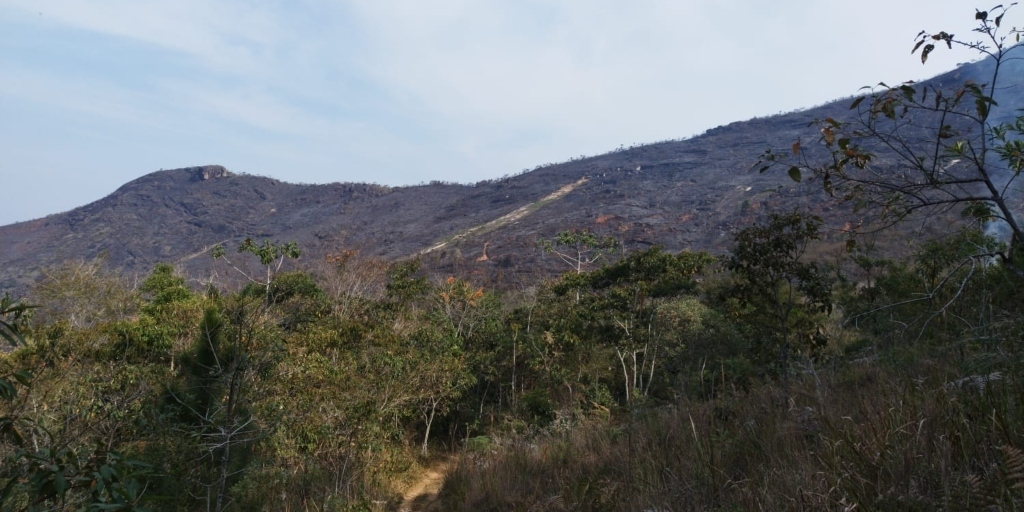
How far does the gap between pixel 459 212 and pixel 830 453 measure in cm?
8855

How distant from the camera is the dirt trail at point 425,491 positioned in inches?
316

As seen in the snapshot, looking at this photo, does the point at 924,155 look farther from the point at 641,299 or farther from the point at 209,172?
the point at 209,172

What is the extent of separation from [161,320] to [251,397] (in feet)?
30.8

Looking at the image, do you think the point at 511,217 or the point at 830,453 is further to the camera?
the point at 511,217

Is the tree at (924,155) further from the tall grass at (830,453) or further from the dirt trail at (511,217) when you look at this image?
the dirt trail at (511,217)

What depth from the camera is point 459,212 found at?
89.7m

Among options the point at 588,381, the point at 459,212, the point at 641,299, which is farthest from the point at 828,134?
the point at 459,212

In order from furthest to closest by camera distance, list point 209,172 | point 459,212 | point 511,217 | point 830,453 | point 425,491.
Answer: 1. point 209,172
2. point 459,212
3. point 511,217
4. point 425,491
5. point 830,453

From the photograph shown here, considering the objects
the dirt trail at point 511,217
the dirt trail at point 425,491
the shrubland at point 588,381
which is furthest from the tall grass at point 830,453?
the dirt trail at point 511,217

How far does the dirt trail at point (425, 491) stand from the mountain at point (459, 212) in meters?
37.8

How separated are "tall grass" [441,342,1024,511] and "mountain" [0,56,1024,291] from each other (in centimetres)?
4592

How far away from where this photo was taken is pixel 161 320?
45.3ft

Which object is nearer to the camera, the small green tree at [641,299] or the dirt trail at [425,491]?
the dirt trail at [425,491]

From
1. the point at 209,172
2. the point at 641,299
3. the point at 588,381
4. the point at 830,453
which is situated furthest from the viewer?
the point at 209,172
